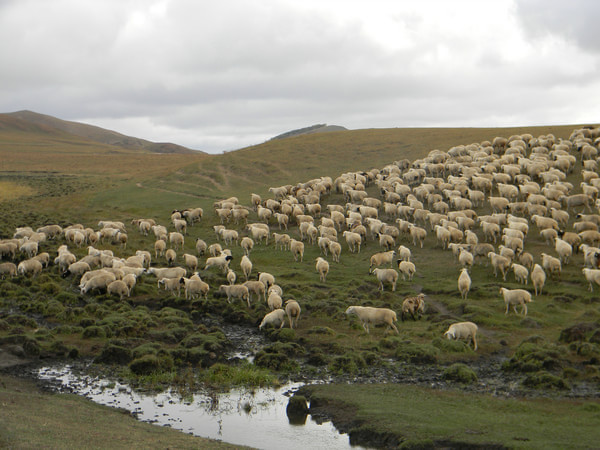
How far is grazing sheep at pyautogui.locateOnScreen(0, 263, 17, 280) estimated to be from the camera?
1109 inches

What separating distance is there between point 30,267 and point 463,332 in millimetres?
20276

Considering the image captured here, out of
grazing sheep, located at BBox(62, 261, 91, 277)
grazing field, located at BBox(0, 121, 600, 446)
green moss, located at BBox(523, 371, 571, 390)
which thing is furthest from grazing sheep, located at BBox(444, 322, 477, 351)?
grazing sheep, located at BBox(62, 261, 91, 277)

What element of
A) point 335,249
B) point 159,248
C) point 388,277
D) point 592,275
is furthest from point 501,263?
point 159,248

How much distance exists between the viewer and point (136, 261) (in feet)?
94.2

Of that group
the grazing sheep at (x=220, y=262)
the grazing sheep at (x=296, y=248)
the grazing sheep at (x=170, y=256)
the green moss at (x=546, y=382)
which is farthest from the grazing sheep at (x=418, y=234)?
the green moss at (x=546, y=382)

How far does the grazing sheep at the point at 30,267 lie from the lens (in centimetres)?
2803

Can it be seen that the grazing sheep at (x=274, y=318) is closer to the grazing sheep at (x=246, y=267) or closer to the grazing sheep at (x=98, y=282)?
the grazing sheep at (x=246, y=267)

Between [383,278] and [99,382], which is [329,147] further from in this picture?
[99,382]

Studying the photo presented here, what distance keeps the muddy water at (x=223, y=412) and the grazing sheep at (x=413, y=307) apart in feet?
23.7

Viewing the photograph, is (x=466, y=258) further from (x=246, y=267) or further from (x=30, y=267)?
(x=30, y=267)

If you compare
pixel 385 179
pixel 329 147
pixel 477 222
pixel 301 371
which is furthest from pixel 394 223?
pixel 329 147

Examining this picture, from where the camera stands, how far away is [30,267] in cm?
2817

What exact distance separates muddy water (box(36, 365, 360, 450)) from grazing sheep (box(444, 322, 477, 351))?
5822mm

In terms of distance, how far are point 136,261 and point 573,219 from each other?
77.6 feet
